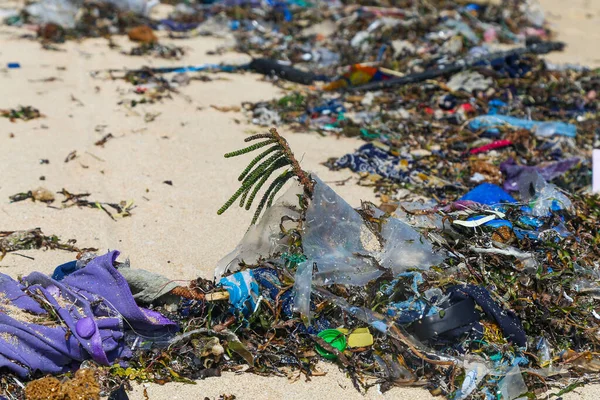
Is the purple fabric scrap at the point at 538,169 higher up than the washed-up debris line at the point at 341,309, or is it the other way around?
the washed-up debris line at the point at 341,309

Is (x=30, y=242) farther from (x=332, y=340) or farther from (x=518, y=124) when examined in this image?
(x=518, y=124)

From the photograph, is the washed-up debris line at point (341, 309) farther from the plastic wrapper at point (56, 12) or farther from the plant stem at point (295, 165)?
the plastic wrapper at point (56, 12)

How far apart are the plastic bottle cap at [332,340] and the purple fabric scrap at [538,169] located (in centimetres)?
196

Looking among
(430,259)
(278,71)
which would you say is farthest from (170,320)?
(278,71)

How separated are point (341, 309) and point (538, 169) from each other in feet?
7.36

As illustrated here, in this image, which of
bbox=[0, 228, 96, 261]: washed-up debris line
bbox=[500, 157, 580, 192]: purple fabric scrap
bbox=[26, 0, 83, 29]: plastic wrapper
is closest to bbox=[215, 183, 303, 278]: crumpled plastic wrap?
bbox=[0, 228, 96, 261]: washed-up debris line

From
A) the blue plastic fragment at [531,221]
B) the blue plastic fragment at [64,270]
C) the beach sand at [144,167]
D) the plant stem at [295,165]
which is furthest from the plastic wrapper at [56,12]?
the blue plastic fragment at [531,221]

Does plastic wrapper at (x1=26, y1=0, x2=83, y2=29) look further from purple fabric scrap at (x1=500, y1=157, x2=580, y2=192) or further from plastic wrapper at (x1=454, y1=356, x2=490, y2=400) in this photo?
plastic wrapper at (x1=454, y1=356, x2=490, y2=400)

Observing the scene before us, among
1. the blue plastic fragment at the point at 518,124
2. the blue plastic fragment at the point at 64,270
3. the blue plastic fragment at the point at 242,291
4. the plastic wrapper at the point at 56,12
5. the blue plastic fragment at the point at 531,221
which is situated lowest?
the plastic wrapper at the point at 56,12

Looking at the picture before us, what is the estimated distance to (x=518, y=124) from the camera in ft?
16.4

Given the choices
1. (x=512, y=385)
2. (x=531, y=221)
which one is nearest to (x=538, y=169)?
(x=531, y=221)

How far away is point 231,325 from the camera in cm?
265

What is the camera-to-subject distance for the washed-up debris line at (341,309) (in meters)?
2.50

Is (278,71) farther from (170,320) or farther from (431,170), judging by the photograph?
(170,320)
